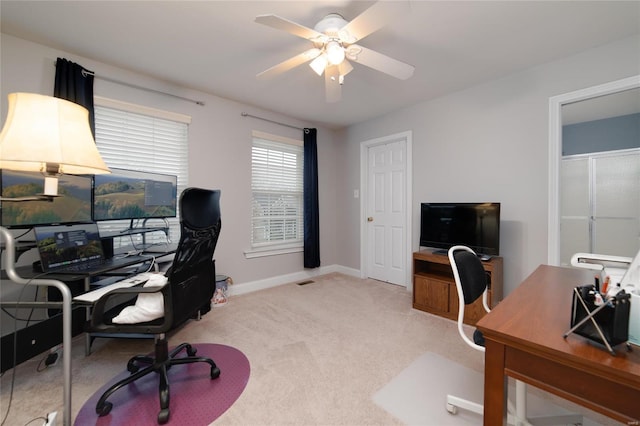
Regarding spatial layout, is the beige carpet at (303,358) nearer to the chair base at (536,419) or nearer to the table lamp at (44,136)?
the chair base at (536,419)

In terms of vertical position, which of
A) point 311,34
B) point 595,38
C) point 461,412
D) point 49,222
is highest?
point 595,38

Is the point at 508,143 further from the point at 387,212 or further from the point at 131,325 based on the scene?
the point at 131,325

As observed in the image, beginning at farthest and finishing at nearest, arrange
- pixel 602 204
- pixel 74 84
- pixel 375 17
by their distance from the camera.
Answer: pixel 602 204, pixel 74 84, pixel 375 17

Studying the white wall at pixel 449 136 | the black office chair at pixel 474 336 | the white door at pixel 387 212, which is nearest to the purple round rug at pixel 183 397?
the black office chair at pixel 474 336

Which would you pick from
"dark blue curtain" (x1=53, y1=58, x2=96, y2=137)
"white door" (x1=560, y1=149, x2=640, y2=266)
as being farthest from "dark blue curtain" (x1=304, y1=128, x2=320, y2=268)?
"white door" (x1=560, y1=149, x2=640, y2=266)

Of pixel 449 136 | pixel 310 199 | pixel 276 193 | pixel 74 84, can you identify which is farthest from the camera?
pixel 310 199

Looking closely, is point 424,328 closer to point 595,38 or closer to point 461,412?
point 461,412

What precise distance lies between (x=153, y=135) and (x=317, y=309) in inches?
104

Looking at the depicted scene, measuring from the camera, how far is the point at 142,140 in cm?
268

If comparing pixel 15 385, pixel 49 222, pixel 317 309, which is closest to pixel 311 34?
pixel 49 222

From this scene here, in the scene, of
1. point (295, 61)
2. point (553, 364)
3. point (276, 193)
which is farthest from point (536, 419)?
point (276, 193)

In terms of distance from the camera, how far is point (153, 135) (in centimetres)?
275

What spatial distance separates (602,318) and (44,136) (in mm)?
2221

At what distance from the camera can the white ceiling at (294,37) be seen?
174cm
